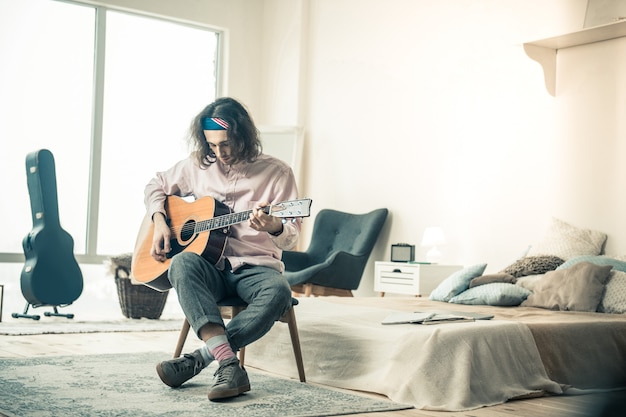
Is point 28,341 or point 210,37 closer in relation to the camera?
point 28,341

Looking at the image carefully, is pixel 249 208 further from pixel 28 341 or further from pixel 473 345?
pixel 28 341

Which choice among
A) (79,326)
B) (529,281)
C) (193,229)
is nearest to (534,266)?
(529,281)

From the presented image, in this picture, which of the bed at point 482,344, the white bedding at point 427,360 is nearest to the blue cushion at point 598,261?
the bed at point 482,344

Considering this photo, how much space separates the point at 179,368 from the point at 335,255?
2.82 meters

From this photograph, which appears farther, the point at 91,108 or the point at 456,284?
the point at 91,108

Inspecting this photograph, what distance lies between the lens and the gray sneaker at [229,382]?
2467 mm

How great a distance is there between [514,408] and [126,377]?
1.38m

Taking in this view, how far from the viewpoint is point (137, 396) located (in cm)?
253

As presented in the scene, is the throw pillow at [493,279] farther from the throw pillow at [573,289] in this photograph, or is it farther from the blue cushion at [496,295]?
the throw pillow at [573,289]

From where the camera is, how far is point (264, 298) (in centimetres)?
271

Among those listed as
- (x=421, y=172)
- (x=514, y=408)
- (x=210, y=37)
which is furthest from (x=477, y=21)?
(x=514, y=408)

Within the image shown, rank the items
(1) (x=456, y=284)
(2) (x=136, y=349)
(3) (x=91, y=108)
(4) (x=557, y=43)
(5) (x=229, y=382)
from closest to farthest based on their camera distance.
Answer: (5) (x=229, y=382), (2) (x=136, y=349), (1) (x=456, y=284), (4) (x=557, y=43), (3) (x=91, y=108)

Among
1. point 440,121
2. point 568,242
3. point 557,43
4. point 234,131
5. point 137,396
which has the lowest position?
point 137,396

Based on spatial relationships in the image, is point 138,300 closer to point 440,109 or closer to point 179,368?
point 440,109
